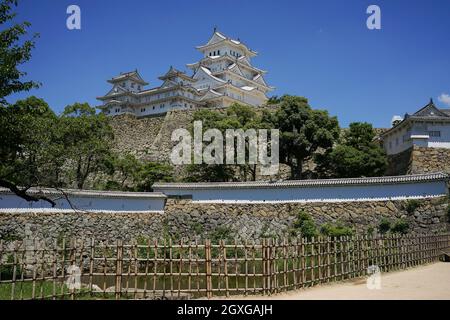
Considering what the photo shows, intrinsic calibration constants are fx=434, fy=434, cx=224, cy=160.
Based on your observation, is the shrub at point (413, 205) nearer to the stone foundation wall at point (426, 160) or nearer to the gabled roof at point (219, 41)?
the stone foundation wall at point (426, 160)

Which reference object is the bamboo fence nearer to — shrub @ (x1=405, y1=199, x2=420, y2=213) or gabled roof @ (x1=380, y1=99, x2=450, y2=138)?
shrub @ (x1=405, y1=199, x2=420, y2=213)

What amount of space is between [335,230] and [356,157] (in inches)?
241

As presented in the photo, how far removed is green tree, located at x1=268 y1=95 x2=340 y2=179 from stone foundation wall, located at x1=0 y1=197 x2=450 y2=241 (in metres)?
3.97

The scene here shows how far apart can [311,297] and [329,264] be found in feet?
7.54

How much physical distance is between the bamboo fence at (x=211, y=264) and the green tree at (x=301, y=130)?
9577 mm

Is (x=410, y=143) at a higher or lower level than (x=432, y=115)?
lower

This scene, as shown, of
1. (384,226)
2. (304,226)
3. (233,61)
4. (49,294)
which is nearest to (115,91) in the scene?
(233,61)

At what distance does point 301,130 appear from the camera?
23.2m

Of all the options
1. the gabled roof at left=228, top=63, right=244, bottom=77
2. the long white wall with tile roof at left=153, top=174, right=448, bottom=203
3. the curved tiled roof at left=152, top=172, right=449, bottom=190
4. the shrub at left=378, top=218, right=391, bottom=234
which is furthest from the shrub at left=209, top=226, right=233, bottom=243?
the gabled roof at left=228, top=63, right=244, bottom=77

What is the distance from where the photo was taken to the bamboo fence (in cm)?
884

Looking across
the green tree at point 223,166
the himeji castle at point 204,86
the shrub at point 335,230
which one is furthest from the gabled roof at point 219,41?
the shrub at point 335,230

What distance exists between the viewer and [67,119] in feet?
73.6
